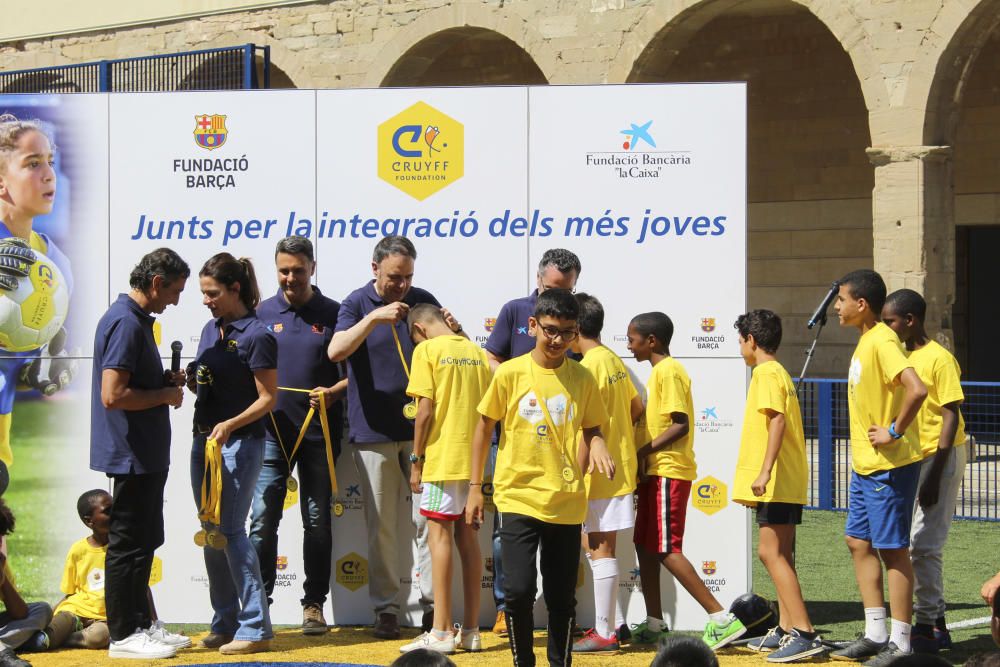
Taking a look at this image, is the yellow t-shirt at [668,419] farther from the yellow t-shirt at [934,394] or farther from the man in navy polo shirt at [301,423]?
the man in navy polo shirt at [301,423]

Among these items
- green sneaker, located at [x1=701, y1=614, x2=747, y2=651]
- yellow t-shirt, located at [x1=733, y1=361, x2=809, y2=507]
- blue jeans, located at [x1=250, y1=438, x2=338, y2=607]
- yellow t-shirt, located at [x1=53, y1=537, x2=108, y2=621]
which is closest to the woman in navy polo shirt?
blue jeans, located at [x1=250, y1=438, x2=338, y2=607]

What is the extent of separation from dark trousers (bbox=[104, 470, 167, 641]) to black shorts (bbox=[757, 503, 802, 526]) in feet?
9.26

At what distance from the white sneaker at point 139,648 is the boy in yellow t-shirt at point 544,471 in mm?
1637

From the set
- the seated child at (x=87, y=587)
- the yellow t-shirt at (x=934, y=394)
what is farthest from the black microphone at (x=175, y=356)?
the yellow t-shirt at (x=934, y=394)

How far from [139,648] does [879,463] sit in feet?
11.3

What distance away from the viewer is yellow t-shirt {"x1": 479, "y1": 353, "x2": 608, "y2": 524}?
5562 mm

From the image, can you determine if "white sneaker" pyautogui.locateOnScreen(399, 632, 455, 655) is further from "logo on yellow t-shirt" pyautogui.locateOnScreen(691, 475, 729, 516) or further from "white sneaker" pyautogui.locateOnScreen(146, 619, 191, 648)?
"logo on yellow t-shirt" pyautogui.locateOnScreen(691, 475, 729, 516)

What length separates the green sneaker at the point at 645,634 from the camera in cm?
695

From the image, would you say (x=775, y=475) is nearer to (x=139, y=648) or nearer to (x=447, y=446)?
(x=447, y=446)

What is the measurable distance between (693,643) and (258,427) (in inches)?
142

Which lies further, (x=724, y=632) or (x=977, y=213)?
(x=977, y=213)

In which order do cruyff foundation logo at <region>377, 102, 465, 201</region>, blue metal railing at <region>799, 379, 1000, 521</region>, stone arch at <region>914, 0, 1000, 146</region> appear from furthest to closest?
stone arch at <region>914, 0, 1000, 146</region>, blue metal railing at <region>799, 379, 1000, 521</region>, cruyff foundation logo at <region>377, 102, 465, 201</region>

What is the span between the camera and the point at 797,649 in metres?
6.30

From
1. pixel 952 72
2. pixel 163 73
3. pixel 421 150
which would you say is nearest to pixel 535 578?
pixel 421 150
